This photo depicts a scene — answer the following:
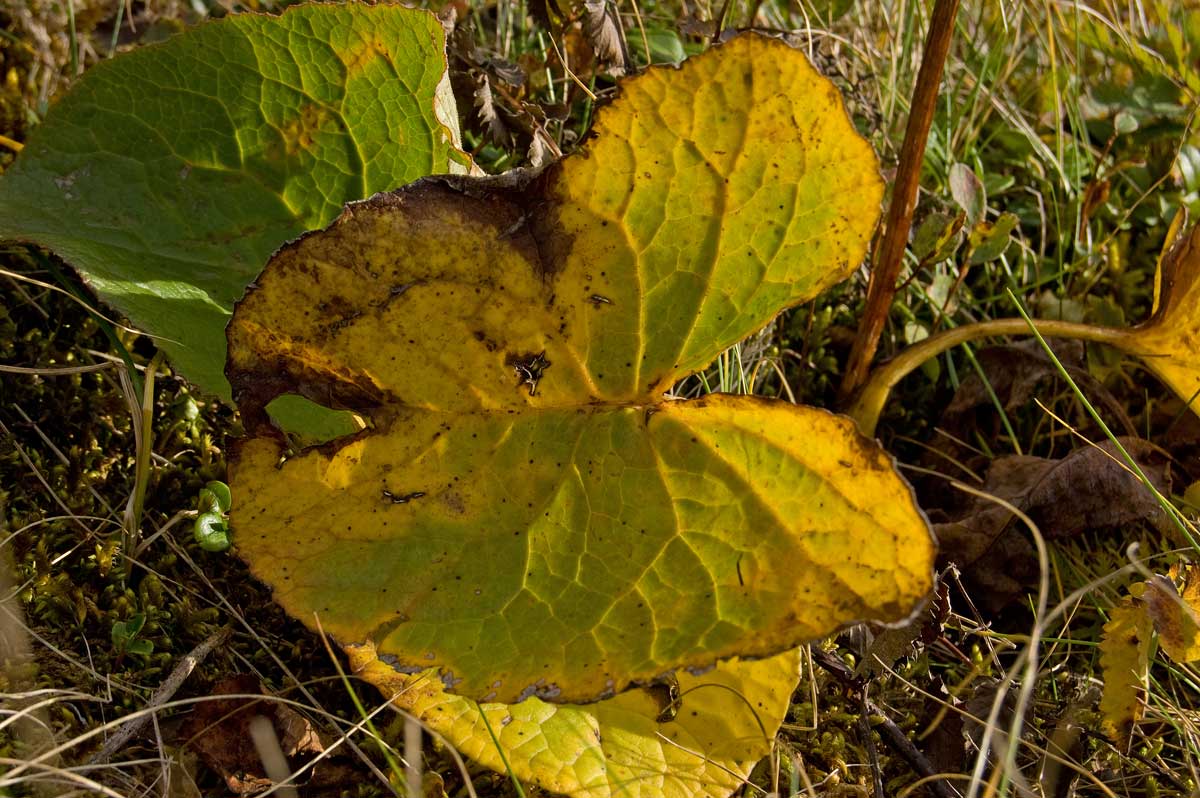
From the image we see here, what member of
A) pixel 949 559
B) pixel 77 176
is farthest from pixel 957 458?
pixel 77 176

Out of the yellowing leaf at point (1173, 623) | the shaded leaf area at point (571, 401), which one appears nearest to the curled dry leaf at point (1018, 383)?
the yellowing leaf at point (1173, 623)

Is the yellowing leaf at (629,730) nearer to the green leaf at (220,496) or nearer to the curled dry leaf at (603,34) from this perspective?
the green leaf at (220,496)

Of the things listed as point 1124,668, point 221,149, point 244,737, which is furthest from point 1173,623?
point 221,149

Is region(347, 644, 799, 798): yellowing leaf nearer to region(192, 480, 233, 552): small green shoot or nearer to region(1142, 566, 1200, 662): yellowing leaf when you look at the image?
region(192, 480, 233, 552): small green shoot

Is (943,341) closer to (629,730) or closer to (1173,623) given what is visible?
(1173,623)

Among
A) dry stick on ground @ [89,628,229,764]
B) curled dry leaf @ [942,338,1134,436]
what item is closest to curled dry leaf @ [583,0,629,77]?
curled dry leaf @ [942,338,1134,436]
